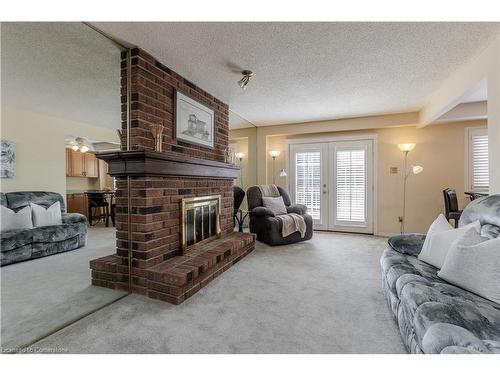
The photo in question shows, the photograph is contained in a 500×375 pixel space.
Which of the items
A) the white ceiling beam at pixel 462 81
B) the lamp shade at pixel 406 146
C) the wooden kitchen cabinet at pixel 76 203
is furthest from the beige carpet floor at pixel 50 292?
the lamp shade at pixel 406 146

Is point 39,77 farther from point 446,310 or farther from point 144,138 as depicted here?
point 446,310

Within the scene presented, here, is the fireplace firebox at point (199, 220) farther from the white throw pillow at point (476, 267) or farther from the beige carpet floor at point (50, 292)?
the white throw pillow at point (476, 267)

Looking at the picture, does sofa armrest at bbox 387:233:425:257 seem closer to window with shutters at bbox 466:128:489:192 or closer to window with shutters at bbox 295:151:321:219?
window with shutters at bbox 295:151:321:219

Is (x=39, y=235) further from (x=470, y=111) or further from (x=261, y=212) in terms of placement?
(x=470, y=111)

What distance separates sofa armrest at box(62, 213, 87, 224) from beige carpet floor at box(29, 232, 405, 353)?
Answer: 2.48ft

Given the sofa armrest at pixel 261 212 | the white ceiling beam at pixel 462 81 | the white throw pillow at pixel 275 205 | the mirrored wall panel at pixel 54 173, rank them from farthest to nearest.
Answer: the white throw pillow at pixel 275 205 → the sofa armrest at pixel 261 212 → the white ceiling beam at pixel 462 81 → the mirrored wall panel at pixel 54 173

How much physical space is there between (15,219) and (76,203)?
0.36 metres

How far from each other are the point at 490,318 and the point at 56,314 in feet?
8.71

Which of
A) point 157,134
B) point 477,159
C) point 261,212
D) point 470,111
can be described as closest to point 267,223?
point 261,212

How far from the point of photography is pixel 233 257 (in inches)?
114

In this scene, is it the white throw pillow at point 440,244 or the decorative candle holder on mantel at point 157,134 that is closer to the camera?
the white throw pillow at point 440,244

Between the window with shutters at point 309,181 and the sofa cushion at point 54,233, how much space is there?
13.7ft

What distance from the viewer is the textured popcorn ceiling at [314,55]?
189 cm
